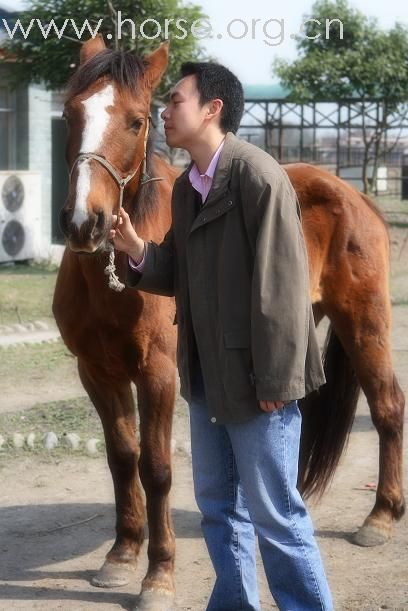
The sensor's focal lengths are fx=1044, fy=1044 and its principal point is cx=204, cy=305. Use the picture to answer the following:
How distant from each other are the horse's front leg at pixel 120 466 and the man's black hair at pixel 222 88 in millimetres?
1432

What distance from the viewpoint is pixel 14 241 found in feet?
48.8

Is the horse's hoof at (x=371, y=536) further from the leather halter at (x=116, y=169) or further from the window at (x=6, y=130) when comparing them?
the window at (x=6, y=130)

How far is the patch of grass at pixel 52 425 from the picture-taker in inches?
241

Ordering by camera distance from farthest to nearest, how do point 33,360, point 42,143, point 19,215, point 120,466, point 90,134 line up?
point 42,143 < point 19,215 < point 33,360 < point 120,466 < point 90,134

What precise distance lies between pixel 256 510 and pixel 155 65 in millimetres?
1817

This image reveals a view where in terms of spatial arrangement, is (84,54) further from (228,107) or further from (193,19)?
(193,19)

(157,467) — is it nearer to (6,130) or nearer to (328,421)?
(328,421)

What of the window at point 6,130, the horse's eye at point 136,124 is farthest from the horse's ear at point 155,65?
the window at point 6,130

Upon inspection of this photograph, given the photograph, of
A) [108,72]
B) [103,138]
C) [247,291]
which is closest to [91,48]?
[108,72]

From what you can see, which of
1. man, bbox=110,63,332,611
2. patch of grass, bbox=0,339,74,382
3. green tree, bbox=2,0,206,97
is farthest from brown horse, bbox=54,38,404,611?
green tree, bbox=2,0,206,97

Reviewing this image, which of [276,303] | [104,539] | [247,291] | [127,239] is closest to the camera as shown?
[276,303]

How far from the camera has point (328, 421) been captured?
5.14 m

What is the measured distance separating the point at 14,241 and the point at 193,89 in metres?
11.9

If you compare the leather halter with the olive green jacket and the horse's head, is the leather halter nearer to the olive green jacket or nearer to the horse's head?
the horse's head
